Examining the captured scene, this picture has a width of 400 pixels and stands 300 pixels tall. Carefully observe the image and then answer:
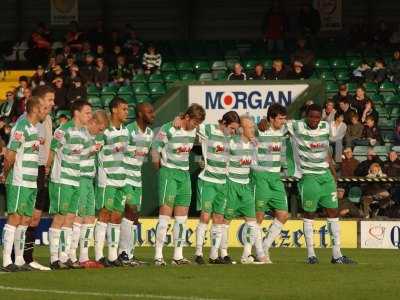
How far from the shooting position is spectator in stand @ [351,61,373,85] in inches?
1224

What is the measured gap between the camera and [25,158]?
55.7 feet

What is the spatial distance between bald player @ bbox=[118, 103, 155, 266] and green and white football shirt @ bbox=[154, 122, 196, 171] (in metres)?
0.17

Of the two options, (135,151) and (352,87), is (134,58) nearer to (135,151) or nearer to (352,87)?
(352,87)

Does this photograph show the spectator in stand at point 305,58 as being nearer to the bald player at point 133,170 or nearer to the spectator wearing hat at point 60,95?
the spectator wearing hat at point 60,95

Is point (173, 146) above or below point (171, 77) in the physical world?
below

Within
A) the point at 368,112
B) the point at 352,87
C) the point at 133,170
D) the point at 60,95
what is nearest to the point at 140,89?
the point at 60,95

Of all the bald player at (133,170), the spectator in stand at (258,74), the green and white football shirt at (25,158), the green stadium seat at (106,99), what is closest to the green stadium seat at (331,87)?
the spectator in stand at (258,74)

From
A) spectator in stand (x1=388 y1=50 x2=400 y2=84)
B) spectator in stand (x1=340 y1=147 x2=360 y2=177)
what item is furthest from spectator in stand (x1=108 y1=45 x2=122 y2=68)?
spectator in stand (x1=340 y1=147 x2=360 y2=177)

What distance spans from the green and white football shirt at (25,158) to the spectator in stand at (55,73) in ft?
49.3

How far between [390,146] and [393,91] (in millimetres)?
2976

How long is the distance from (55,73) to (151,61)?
2.74 m

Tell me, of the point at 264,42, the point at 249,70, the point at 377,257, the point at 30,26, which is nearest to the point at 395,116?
the point at 249,70

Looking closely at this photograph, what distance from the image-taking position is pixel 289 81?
26734mm

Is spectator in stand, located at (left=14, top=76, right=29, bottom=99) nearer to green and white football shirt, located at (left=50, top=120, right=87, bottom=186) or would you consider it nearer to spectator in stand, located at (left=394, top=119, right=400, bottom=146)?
spectator in stand, located at (left=394, top=119, right=400, bottom=146)
